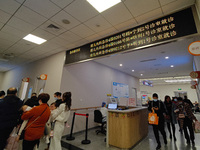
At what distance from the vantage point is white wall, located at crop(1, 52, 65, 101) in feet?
14.1

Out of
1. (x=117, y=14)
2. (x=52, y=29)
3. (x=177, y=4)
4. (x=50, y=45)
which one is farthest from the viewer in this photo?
(x=50, y=45)

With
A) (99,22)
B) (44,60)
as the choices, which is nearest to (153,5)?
(99,22)

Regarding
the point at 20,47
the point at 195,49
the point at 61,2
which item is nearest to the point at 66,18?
the point at 61,2

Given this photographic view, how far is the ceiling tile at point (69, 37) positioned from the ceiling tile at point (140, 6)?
182 centimetres

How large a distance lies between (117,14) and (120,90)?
547cm

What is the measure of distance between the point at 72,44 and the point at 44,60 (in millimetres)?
2255

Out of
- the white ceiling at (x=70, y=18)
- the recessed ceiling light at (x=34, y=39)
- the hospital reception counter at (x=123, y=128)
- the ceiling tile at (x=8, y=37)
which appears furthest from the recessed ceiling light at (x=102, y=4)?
the ceiling tile at (x=8, y=37)

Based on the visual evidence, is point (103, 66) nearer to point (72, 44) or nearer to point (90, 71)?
point (90, 71)

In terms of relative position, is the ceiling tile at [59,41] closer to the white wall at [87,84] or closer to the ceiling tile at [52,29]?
the ceiling tile at [52,29]

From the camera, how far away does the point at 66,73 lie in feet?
13.9

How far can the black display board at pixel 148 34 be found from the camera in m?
1.86

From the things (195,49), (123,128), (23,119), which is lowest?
(123,128)

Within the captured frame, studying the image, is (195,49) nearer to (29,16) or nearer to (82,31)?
(82,31)

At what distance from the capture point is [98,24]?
2760 millimetres
